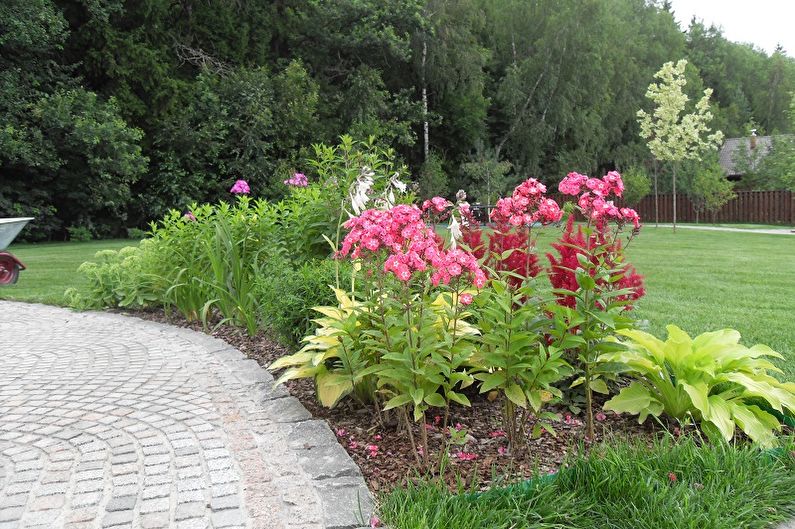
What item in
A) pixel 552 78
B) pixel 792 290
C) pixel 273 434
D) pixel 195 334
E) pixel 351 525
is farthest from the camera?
pixel 552 78

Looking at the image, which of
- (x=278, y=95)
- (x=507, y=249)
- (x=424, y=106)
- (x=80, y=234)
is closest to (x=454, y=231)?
(x=507, y=249)

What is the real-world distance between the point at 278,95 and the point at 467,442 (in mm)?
18133

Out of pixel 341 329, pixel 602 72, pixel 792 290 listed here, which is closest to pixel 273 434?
pixel 341 329

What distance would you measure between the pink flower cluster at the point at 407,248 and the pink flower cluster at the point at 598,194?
1.74 feet

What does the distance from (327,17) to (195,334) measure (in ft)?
61.8

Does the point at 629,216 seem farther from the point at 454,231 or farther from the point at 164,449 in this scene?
the point at 164,449

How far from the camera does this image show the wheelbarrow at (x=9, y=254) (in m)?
7.41

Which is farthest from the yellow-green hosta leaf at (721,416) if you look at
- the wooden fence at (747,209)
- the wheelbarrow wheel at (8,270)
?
the wooden fence at (747,209)

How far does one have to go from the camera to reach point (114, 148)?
1581 centimetres

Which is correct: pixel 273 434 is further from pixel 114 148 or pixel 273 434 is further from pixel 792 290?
pixel 114 148

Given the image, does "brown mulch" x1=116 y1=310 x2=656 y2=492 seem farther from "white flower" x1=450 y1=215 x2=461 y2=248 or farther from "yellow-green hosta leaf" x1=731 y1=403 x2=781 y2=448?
"white flower" x1=450 y1=215 x2=461 y2=248

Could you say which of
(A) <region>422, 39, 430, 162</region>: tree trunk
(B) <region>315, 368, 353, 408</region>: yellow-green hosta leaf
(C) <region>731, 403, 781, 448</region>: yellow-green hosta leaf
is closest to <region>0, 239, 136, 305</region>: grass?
(B) <region>315, 368, 353, 408</region>: yellow-green hosta leaf

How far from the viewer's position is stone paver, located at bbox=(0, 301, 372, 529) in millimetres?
1900

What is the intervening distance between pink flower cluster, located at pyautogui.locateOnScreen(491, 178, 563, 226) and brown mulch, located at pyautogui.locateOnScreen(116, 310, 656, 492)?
32.8 inches
